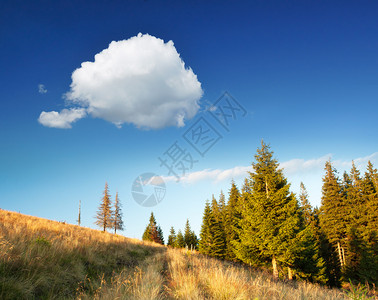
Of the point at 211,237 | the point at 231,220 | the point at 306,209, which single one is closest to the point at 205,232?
the point at 211,237

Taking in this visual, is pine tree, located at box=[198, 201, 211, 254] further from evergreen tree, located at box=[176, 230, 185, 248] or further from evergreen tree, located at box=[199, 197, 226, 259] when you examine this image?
evergreen tree, located at box=[176, 230, 185, 248]

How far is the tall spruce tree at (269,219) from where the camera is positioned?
47.0 feet

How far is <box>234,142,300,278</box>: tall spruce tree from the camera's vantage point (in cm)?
1432

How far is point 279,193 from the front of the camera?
15.8 meters

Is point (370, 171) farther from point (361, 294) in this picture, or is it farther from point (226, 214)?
point (361, 294)

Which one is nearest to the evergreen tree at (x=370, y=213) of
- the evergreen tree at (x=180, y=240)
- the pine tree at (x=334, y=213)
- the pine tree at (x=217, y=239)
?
the pine tree at (x=334, y=213)

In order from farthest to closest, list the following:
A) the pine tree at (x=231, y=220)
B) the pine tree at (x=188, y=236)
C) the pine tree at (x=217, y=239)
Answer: the pine tree at (x=188, y=236) → the pine tree at (x=217, y=239) → the pine tree at (x=231, y=220)

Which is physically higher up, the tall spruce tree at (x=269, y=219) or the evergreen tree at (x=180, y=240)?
the tall spruce tree at (x=269, y=219)

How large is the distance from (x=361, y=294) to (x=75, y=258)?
7372mm

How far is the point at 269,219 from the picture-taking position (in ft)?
49.8

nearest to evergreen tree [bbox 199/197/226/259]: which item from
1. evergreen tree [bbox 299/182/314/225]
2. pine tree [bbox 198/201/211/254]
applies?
pine tree [bbox 198/201/211/254]

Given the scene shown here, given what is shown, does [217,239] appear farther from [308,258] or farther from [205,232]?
[308,258]

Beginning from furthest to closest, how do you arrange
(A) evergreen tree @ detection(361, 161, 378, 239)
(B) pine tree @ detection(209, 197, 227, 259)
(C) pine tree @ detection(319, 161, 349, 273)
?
(B) pine tree @ detection(209, 197, 227, 259) < (C) pine tree @ detection(319, 161, 349, 273) < (A) evergreen tree @ detection(361, 161, 378, 239)

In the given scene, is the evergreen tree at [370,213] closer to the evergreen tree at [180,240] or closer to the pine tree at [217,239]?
the pine tree at [217,239]
